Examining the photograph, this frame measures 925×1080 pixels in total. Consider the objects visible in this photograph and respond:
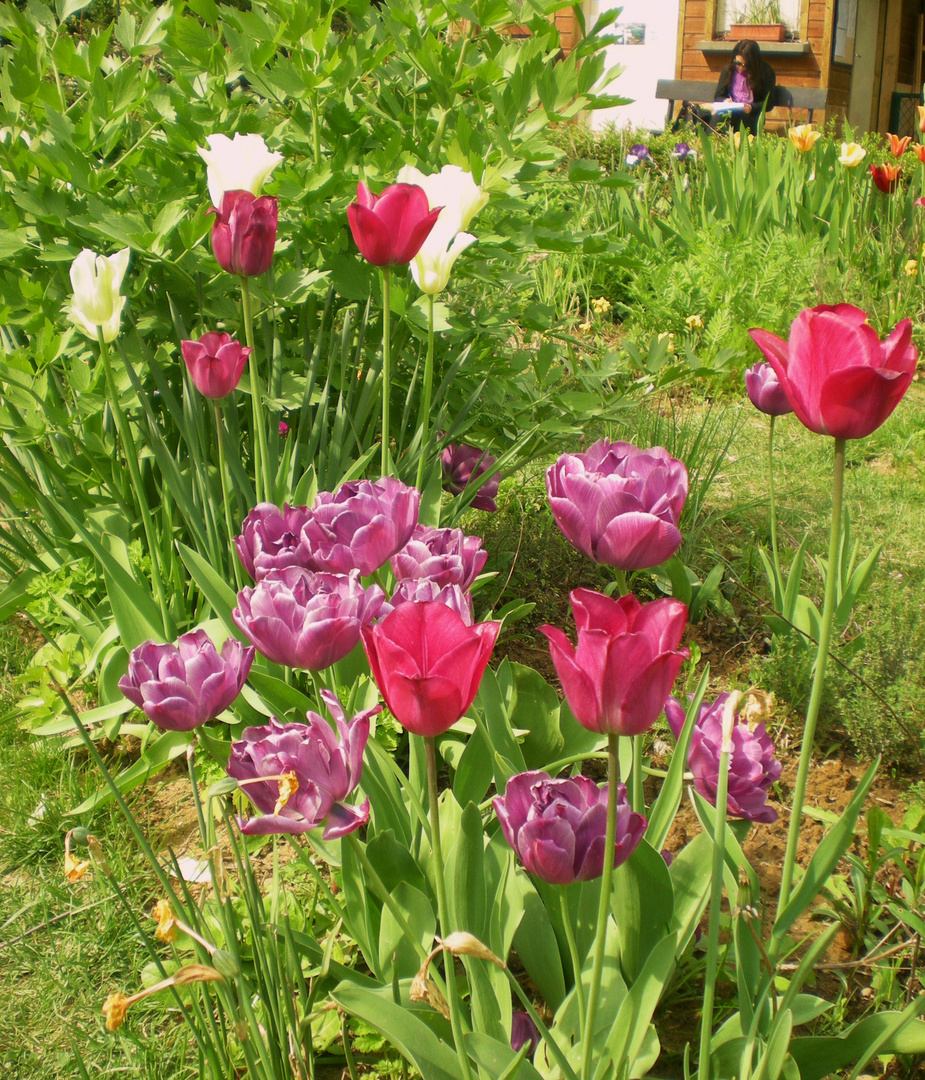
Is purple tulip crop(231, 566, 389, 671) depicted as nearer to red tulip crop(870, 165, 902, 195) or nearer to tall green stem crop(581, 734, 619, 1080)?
tall green stem crop(581, 734, 619, 1080)

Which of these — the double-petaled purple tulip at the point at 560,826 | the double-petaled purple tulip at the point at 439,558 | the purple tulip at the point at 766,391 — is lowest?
the double-petaled purple tulip at the point at 560,826

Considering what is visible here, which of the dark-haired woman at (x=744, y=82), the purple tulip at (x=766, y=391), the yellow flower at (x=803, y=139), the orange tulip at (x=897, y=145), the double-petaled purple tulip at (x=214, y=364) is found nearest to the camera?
the double-petaled purple tulip at (x=214, y=364)

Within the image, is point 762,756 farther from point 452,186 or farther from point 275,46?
point 275,46

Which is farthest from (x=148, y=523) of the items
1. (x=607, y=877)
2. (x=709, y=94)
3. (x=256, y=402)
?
(x=709, y=94)

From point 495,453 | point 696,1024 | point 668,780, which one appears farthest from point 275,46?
point 696,1024

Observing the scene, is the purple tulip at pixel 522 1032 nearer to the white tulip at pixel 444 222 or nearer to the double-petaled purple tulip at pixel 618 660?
the double-petaled purple tulip at pixel 618 660

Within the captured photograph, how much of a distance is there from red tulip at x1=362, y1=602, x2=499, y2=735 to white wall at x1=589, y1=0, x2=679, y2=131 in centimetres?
1430

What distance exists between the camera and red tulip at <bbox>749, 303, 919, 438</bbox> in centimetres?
83

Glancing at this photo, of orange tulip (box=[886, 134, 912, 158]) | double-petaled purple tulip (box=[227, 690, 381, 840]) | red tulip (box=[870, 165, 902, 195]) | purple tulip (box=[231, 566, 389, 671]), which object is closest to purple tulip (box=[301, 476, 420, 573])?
purple tulip (box=[231, 566, 389, 671])

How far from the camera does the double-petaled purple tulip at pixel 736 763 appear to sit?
1182 mm

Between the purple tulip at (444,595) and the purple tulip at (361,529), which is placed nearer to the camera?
the purple tulip at (444,595)

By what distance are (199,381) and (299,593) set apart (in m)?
0.65

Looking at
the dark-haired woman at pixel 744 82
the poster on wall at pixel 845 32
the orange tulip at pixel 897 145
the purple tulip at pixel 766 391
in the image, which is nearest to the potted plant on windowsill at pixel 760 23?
the poster on wall at pixel 845 32

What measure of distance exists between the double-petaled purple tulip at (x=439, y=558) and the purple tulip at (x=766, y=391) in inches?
35.9
